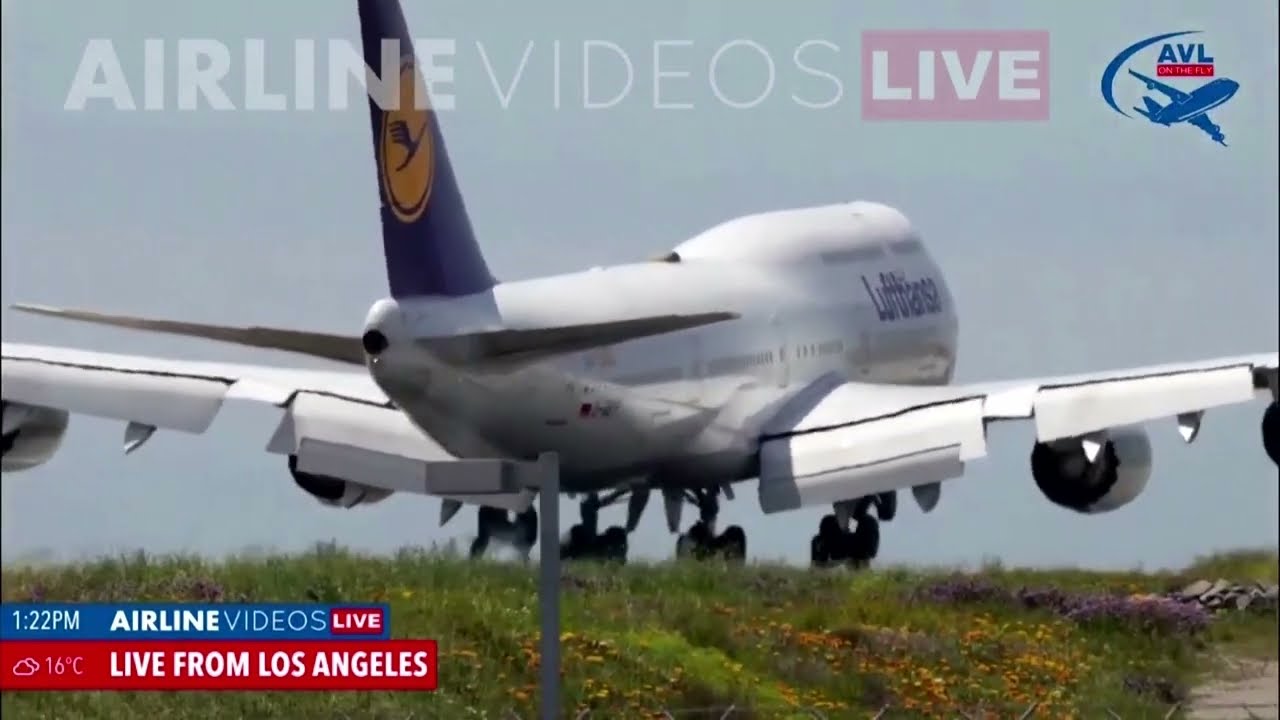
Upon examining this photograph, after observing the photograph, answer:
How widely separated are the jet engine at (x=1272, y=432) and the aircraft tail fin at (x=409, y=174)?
10.5 m

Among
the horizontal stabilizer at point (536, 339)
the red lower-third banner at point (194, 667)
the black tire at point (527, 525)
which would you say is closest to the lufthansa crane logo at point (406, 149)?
the horizontal stabilizer at point (536, 339)

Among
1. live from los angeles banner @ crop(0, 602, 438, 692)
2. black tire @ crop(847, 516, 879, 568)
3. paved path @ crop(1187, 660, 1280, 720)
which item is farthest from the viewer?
black tire @ crop(847, 516, 879, 568)

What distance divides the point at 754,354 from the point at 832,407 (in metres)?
1.66

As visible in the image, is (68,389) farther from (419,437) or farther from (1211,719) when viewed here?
(1211,719)

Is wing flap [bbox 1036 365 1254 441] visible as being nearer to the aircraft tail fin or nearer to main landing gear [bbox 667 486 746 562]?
main landing gear [bbox 667 486 746 562]

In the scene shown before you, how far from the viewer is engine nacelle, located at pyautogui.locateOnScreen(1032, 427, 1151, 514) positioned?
155 ft

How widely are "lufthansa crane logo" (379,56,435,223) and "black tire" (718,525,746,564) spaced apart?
12.8 m

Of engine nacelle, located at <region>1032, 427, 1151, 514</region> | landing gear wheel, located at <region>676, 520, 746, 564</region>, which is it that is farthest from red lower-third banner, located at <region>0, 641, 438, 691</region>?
landing gear wheel, located at <region>676, 520, 746, 564</region>

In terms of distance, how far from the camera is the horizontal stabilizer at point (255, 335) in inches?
1332

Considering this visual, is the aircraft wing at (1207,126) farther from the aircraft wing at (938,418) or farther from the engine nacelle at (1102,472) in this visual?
the engine nacelle at (1102,472)

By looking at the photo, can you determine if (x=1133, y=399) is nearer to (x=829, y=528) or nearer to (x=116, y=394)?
(x=829, y=528)

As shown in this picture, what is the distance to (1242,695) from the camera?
4081cm

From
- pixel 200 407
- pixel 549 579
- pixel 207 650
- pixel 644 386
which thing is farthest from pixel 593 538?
pixel 549 579

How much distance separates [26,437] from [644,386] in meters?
9.51
